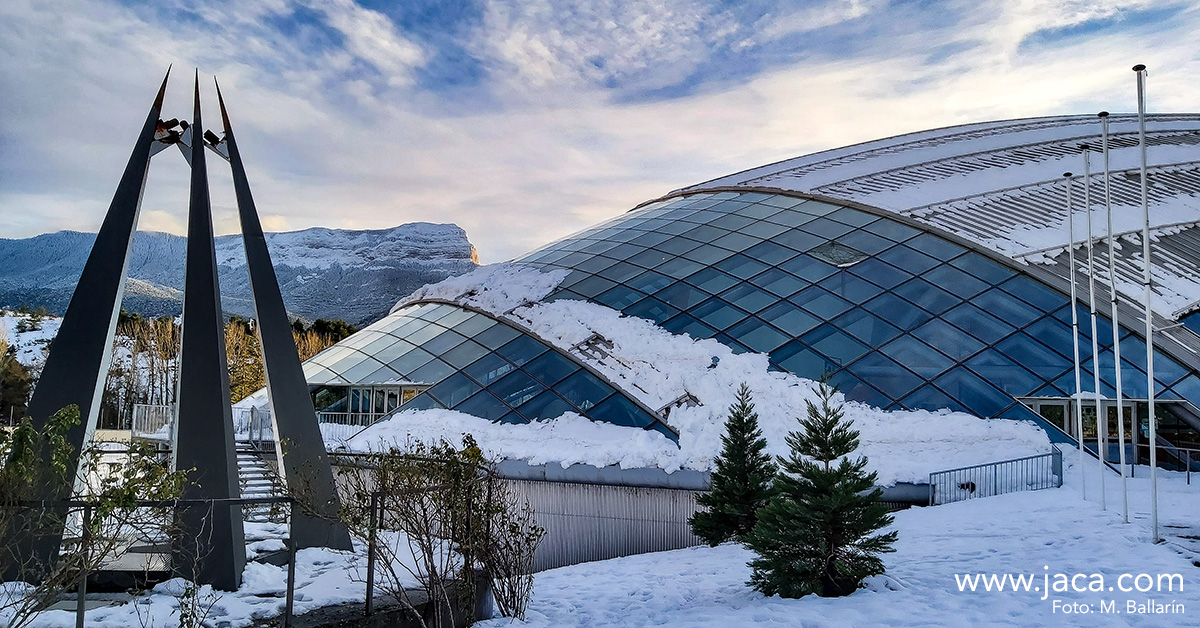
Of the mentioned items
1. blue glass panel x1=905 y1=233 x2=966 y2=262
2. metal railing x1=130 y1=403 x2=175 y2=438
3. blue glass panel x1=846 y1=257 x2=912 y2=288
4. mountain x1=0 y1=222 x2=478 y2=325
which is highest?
mountain x1=0 y1=222 x2=478 y2=325

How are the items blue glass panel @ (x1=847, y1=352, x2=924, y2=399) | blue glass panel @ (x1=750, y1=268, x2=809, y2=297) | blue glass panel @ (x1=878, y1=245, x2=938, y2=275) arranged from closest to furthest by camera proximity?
1. blue glass panel @ (x1=847, y1=352, x2=924, y2=399)
2. blue glass panel @ (x1=750, y1=268, x2=809, y2=297)
3. blue glass panel @ (x1=878, y1=245, x2=938, y2=275)

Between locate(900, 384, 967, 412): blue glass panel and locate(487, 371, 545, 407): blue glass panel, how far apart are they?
24.7ft

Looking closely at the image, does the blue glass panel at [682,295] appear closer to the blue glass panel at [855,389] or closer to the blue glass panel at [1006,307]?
the blue glass panel at [855,389]

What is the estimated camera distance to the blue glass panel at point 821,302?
60.4 ft

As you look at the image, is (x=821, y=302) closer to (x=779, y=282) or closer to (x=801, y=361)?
(x=779, y=282)

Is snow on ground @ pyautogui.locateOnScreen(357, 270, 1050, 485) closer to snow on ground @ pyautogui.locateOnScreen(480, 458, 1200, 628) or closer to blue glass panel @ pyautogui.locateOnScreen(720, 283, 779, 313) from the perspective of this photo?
blue glass panel @ pyautogui.locateOnScreen(720, 283, 779, 313)

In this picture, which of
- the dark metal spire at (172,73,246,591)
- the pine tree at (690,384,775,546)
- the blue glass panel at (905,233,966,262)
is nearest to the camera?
the dark metal spire at (172,73,246,591)

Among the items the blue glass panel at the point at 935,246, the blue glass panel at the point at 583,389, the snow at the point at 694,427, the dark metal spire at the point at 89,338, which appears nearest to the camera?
the dark metal spire at the point at 89,338

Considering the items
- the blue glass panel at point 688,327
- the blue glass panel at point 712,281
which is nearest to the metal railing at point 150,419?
the blue glass panel at point 688,327

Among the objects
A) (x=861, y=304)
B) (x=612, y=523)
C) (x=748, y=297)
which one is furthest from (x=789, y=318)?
(x=612, y=523)

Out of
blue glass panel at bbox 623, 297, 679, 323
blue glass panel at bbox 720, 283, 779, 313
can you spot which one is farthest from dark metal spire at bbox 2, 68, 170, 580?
blue glass panel at bbox 720, 283, 779, 313

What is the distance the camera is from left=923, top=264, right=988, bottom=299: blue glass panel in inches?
738

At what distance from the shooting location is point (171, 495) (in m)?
6.26

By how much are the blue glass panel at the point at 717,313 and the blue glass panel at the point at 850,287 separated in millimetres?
2350
